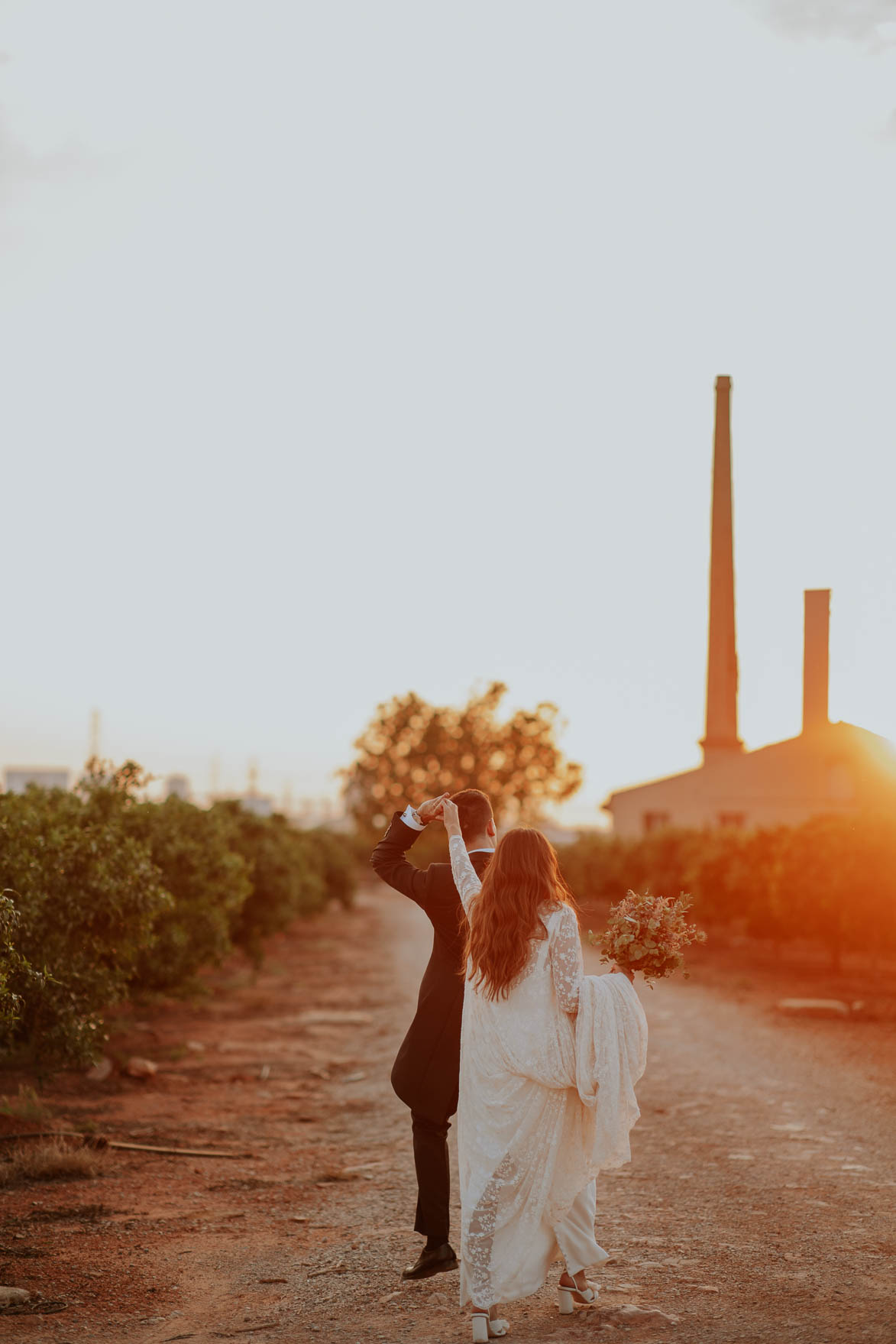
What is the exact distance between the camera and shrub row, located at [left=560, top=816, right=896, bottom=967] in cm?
1944

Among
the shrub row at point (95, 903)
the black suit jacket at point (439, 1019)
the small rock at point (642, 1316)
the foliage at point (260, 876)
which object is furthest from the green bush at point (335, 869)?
the small rock at point (642, 1316)

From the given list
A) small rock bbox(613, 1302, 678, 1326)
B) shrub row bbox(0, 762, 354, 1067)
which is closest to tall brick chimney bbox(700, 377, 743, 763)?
shrub row bbox(0, 762, 354, 1067)

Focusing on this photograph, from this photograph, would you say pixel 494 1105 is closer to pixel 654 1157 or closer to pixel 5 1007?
pixel 5 1007

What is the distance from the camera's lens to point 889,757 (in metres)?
30.4

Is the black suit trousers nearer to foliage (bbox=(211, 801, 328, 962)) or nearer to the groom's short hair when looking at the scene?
the groom's short hair

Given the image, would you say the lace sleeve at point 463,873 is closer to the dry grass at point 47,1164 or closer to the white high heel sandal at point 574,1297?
the white high heel sandal at point 574,1297

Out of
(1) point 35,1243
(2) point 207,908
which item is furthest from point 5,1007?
(2) point 207,908

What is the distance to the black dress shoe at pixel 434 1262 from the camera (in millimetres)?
5988

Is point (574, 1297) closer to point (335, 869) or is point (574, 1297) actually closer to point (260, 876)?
point (260, 876)

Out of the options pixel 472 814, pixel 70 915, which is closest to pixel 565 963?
pixel 472 814

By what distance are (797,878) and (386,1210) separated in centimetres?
1561

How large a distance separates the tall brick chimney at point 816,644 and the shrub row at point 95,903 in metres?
14.5

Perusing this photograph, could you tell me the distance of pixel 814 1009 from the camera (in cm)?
1805

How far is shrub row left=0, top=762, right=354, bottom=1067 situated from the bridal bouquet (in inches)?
138
